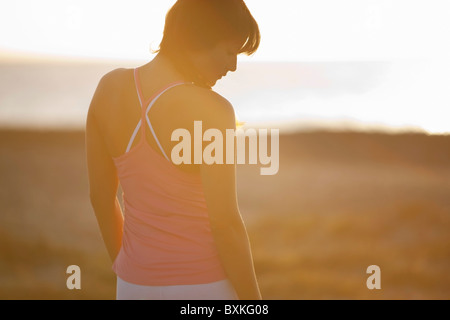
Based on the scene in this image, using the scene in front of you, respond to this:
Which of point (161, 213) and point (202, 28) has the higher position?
point (202, 28)

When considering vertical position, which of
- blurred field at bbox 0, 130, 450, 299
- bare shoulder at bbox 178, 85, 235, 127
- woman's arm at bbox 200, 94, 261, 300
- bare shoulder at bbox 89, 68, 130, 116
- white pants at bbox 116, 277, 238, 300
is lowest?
white pants at bbox 116, 277, 238, 300

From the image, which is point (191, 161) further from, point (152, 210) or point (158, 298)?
point (158, 298)

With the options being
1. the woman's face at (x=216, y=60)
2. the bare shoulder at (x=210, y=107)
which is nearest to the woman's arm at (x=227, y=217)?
the bare shoulder at (x=210, y=107)

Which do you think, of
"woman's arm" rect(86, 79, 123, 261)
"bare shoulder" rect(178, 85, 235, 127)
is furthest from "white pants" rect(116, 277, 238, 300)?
"bare shoulder" rect(178, 85, 235, 127)

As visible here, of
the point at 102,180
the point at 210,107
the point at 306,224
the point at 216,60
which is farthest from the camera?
the point at 306,224

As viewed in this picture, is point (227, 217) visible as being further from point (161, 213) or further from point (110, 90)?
point (110, 90)

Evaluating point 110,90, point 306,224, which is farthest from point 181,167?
point 306,224

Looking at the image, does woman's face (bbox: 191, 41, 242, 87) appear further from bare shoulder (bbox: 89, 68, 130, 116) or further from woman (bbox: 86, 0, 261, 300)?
bare shoulder (bbox: 89, 68, 130, 116)

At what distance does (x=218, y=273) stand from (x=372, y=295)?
14.9 ft

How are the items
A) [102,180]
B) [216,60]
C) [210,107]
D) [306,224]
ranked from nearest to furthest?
[210,107] → [216,60] → [102,180] → [306,224]

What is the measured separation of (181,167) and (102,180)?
0.36m

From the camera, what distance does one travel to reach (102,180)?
5.70 feet

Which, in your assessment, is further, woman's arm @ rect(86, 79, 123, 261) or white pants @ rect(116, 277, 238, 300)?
woman's arm @ rect(86, 79, 123, 261)

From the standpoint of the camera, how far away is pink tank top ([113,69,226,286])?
1501 mm
